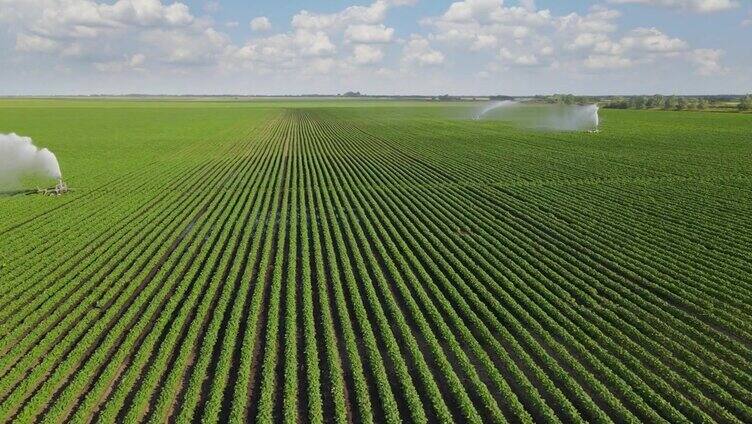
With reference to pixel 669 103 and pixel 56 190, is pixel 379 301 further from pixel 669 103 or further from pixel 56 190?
pixel 669 103

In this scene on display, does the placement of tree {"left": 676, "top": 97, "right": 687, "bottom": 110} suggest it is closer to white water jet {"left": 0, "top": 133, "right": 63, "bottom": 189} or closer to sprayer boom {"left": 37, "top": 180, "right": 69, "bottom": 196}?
sprayer boom {"left": 37, "top": 180, "right": 69, "bottom": 196}

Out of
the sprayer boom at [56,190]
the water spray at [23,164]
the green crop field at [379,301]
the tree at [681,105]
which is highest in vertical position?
the tree at [681,105]

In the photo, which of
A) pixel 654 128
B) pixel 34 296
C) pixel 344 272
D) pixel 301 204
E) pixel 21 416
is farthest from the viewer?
pixel 654 128

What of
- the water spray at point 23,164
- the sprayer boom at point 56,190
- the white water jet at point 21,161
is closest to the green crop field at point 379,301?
the sprayer boom at point 56,190

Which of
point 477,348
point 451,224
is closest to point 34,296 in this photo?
point 477,348

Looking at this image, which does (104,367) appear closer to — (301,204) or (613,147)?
(301,204)

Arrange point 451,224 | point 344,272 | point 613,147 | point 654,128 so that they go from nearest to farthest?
point 344,272, point 451,224, point 613,147, point 654,128

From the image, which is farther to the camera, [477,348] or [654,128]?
[654,128]

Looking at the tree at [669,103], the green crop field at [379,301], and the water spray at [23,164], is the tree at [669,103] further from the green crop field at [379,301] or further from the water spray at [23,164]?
the water spray at [23,164]
